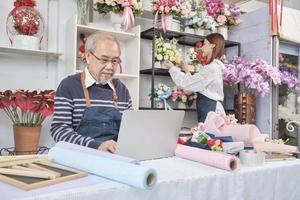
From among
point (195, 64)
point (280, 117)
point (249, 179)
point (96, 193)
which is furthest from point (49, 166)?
point (280, 117)

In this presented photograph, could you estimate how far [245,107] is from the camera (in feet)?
9.46

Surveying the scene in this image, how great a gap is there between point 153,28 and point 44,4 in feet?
3.00

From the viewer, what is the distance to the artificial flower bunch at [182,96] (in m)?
2.91

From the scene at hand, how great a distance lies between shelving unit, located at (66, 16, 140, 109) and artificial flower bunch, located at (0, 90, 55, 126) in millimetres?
412

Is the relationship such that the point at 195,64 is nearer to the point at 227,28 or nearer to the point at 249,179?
the point at 227,28

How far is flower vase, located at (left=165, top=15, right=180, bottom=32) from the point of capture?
276 cm

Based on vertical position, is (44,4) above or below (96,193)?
above

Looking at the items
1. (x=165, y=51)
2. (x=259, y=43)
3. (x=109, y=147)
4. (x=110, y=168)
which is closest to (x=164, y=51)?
(x=165, y=51)

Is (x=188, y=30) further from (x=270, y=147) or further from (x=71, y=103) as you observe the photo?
(x=270, y=147)

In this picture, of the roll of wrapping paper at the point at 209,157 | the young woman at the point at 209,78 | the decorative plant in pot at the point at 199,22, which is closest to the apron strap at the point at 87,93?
the roll of wrapping paper at the point at 209,157

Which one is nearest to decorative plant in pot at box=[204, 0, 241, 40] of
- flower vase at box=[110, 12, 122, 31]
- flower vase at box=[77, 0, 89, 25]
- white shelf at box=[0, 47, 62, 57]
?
flower vase at box=[110, 12, 122, 31]

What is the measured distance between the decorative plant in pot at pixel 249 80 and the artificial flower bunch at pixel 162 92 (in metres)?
0.55

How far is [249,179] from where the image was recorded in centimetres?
100

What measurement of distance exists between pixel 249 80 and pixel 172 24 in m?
0.86
